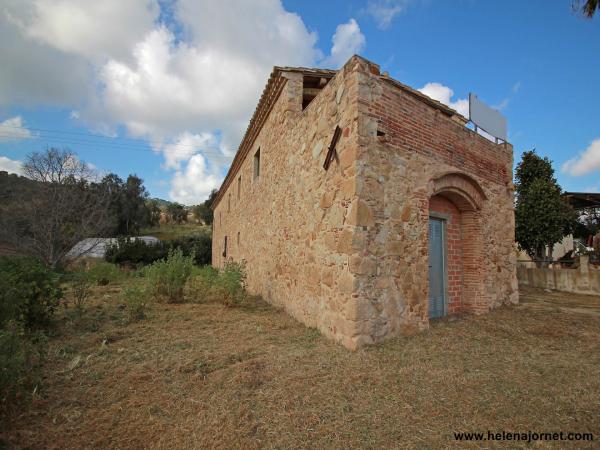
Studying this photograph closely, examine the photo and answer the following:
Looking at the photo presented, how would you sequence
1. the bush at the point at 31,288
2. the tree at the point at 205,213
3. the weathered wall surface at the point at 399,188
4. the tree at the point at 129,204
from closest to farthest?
the weathered wall surface at the point at 399,188
the bush at the point at 31,288
the tree at the point at 129,204
the tree at the point at 205,213

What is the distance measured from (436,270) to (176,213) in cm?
4373

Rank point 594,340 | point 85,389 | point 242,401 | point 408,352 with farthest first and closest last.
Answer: point 594,340 → point 408,352 → point 85,389 → point 242,401

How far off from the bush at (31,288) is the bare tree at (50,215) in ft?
34.5

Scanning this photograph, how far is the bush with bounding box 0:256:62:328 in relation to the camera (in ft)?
13.7

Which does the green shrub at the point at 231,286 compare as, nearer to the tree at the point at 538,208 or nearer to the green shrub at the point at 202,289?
the green shrub at the point at 202,289

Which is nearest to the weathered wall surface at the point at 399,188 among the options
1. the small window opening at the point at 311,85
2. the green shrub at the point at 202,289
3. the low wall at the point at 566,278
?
the small window opening at the point at 311,85

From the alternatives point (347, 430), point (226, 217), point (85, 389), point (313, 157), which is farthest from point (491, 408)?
point (226, 217)

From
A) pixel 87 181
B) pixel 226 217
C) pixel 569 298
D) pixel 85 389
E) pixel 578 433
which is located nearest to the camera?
pixel 578 433

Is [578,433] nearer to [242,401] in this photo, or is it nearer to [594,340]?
[242,401]

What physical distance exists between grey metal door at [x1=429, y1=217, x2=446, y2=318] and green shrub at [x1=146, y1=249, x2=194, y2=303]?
536cm

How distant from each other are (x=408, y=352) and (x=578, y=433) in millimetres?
1690

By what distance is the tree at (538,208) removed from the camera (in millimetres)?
11992

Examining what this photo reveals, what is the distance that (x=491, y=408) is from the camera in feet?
8.33

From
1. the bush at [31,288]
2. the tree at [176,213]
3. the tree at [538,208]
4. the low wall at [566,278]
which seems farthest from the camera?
the tree at [176,213]
